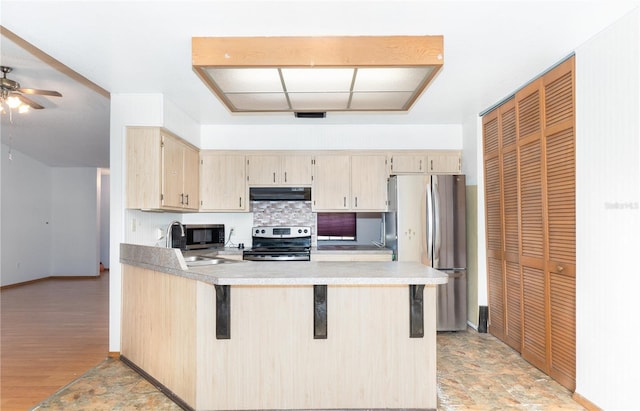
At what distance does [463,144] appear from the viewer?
16.1 feet

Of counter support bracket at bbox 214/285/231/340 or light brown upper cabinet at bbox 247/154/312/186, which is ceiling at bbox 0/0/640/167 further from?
counter support bracket at bbox 214/285/231/340

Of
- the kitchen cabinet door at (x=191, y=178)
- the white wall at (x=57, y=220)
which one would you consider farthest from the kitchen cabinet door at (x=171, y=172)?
the white wall at (x=57, y=220)

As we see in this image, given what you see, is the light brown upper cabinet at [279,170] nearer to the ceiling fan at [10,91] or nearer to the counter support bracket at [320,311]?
the ceiling fan at [10,91]

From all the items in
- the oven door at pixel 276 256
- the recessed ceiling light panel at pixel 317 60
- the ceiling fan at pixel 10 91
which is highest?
the ceiling fan at pixel 10 91

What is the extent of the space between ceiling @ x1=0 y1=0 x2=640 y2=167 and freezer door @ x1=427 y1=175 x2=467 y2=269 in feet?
3.08

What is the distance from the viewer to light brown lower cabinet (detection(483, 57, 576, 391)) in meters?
2.83

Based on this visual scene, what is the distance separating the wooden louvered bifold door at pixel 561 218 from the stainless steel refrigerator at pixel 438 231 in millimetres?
1277

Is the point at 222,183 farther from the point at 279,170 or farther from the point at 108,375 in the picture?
the point at 108,375

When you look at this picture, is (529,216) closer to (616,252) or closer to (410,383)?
(616,252)

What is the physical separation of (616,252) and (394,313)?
1.36 metres

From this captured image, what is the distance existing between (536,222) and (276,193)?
287cm

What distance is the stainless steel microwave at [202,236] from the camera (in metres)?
4.69

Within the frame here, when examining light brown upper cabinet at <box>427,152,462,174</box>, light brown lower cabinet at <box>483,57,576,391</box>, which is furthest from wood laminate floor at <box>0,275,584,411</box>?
light brown upper cabinet at <box>427,152,462,174</box>

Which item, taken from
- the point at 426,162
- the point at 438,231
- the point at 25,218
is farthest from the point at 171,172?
the point at 25,218
